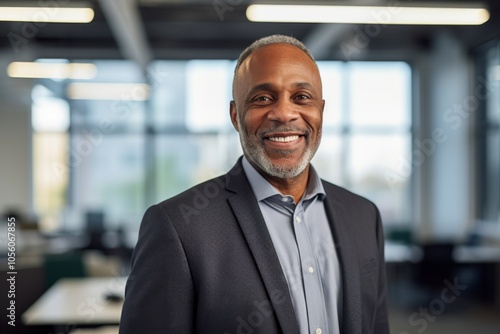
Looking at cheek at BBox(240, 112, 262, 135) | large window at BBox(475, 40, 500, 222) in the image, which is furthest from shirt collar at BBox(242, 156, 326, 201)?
large window at BBox(475, 40, 500, 222)

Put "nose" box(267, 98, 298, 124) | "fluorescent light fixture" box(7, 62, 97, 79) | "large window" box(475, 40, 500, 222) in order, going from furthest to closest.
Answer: "large window" box(475, 40, 500, 222), "fluorescent light fixture" box(7, 62, 97, 79), "nose" box(267, 98, 298, 124)

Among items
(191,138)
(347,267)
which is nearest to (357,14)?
(347,267)

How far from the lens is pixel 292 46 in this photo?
1.43m

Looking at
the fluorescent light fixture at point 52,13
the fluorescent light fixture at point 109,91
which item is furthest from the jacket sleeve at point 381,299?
the fluorescent light fixture at point 109,91

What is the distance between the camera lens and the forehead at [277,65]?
136 centimetres

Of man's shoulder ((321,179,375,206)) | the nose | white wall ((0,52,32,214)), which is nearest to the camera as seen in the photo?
the nose

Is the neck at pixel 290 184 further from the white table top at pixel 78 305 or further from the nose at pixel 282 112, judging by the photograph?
the white table top at pixel 78 305

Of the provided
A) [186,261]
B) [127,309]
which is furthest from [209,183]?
[127,309]

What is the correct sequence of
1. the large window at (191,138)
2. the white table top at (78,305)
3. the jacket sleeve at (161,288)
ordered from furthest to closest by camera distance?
the large window at (191,138) < the white table top at (78,305) < the jacket sleeve at (161,288)

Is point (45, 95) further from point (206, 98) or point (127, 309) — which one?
point (127, 309)

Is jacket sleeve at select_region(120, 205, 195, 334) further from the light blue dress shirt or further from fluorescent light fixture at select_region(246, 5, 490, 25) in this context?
fluorescent light fixture at select_region(246, 5, 490, 25)

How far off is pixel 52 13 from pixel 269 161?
3.95 meters

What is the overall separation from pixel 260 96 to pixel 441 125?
6867 mm

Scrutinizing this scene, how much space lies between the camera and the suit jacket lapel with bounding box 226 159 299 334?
4.16ft
